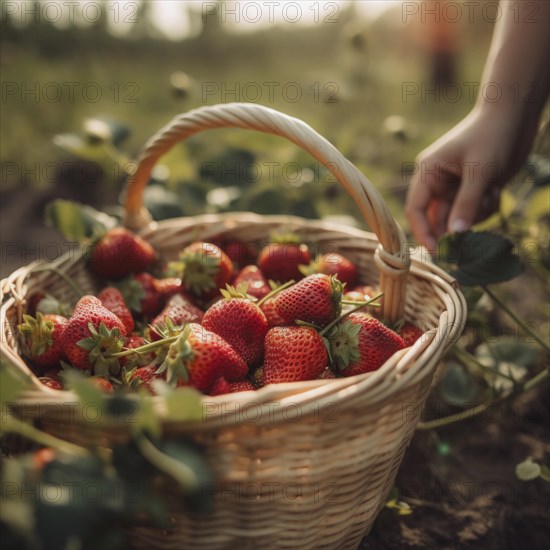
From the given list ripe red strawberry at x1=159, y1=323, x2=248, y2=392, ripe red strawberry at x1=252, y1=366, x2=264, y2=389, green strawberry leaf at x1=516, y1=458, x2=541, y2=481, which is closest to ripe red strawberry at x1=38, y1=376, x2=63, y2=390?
ripe red strawberry at x1=159, y1=323, x2=248, y2=392

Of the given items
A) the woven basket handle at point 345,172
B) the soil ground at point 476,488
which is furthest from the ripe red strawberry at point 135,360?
the soil ground at point 476,488

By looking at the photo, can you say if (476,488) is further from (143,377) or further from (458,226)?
(143,377)

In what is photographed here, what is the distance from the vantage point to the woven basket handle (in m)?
0.85

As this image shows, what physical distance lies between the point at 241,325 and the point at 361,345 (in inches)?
6.7

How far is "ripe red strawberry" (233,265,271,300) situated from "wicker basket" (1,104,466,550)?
0.21 m

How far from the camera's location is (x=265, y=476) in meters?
0.67

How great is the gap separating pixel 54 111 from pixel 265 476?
256 centimetres

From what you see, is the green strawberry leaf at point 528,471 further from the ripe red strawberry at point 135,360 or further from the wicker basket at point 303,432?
the ripe red strawberry at point 135,360

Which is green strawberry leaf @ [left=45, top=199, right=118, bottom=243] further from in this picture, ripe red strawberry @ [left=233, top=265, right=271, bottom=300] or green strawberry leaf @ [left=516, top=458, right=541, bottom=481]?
green strawberry leaf @ [left=516, top=458, right=541, bottom=481]

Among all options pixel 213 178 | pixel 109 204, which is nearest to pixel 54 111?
pixel 109 204

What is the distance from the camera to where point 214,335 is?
32.0 inches

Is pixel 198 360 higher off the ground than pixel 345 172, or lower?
lower

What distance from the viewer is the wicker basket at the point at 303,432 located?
647 mm

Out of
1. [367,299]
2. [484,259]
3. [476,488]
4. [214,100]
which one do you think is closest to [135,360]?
A: [367,299]
